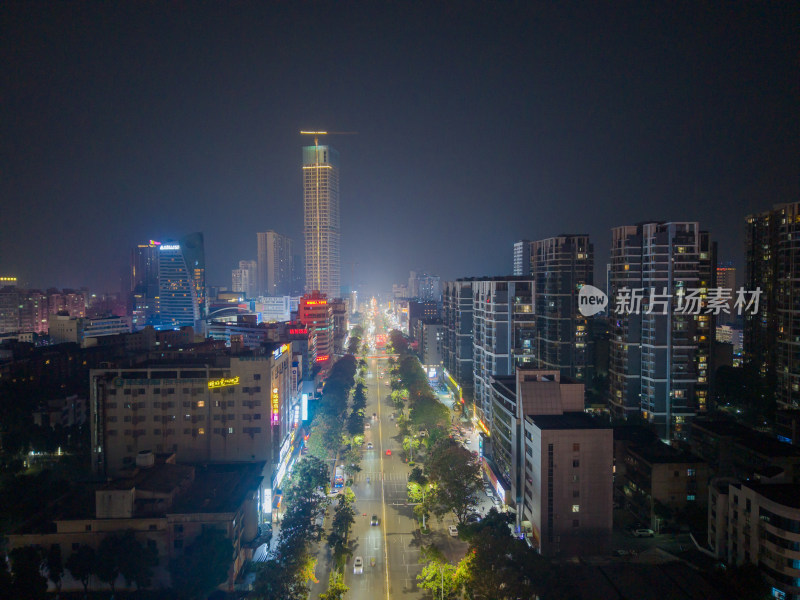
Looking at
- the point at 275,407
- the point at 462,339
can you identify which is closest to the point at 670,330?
the point at 462,339

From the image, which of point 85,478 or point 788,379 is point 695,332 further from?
point 85,478

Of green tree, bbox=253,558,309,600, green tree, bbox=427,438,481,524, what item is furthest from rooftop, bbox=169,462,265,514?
green tree, bbox=427,438,481,524

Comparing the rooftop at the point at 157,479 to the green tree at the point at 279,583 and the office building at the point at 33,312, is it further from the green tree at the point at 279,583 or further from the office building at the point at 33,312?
the office building at the point at 33,312

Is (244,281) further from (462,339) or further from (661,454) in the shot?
(661,454)

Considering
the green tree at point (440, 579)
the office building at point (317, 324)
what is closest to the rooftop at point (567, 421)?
the green tree at point (440, 579)

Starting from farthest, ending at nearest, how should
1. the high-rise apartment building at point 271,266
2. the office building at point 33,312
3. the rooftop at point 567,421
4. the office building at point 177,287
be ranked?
the high-rise apartment building at point 271,266
the office building at point 177,287
the office building at point 33,312
the rooftop at point 567,421

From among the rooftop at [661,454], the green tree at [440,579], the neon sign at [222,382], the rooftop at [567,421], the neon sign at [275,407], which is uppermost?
the neon sign at [222,382]

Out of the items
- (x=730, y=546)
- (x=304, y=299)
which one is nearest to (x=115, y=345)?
(x=304, y=299)
